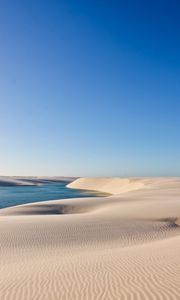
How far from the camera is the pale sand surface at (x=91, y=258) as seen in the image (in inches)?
259

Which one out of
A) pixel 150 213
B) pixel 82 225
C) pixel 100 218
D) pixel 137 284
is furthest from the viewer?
pixel 150 213

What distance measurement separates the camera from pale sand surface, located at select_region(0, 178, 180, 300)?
259 inches

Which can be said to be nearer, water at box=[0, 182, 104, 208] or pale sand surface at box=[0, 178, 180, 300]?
pale sand surface at box=[0, 178, 180, 300]

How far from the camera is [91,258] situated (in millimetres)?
10203

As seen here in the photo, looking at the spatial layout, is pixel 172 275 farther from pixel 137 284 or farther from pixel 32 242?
pixel 32 242

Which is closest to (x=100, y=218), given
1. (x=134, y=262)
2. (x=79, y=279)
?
(x=134, y=262)

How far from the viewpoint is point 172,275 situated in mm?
7137

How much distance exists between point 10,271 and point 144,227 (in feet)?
34.2

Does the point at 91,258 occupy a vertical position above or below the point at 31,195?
below

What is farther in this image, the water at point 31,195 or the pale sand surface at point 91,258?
the water at point 31,195

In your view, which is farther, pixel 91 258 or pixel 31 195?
pixel 31 195

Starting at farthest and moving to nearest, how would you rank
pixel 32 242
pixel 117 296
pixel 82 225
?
pixel 82 225 → pixel 32 242 → pixel 117 296

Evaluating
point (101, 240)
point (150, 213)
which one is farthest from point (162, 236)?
point (150, 213)

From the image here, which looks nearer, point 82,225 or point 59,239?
point 59,239
